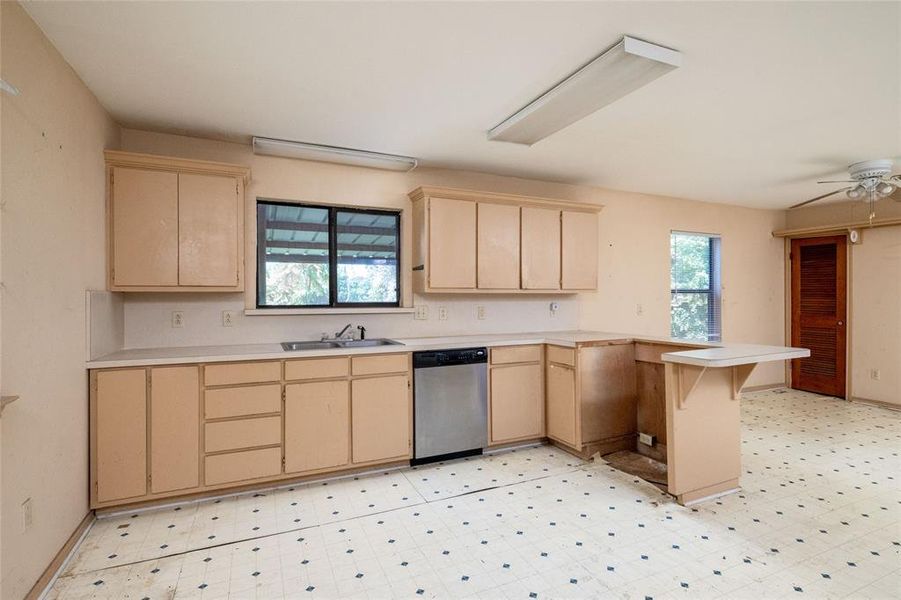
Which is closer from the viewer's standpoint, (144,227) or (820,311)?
(144,227)

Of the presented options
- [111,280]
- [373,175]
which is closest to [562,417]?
[373,175]

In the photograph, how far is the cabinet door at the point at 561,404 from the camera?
141 inches

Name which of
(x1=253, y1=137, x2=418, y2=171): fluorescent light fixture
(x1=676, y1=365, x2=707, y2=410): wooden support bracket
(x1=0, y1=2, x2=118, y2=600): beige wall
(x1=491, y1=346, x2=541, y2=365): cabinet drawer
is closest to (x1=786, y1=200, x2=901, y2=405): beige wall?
(x1=676, y1=365, x2=707, y2=410): wooden support bracket

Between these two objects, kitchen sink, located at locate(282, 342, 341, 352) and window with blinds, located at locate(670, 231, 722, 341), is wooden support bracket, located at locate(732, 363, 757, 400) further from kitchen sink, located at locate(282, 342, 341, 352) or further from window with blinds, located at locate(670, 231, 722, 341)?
kitchen sink, located at locate(282, 342, 341, 352)

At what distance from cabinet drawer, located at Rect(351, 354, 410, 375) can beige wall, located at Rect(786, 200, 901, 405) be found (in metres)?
5.80

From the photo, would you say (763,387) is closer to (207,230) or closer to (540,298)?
(540,298)

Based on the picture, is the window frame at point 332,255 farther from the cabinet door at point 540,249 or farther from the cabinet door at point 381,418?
the cabinet door at point 540,249

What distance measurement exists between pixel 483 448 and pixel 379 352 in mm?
1227

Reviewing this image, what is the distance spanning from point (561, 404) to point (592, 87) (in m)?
2.43

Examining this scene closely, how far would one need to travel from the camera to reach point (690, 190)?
5.07m

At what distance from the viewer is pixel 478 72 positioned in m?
2.39

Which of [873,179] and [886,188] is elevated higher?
[873,179]

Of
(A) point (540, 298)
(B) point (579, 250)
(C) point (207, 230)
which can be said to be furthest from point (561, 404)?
(C) point (207, 230)

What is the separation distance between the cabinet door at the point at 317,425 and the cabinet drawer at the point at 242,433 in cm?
9
